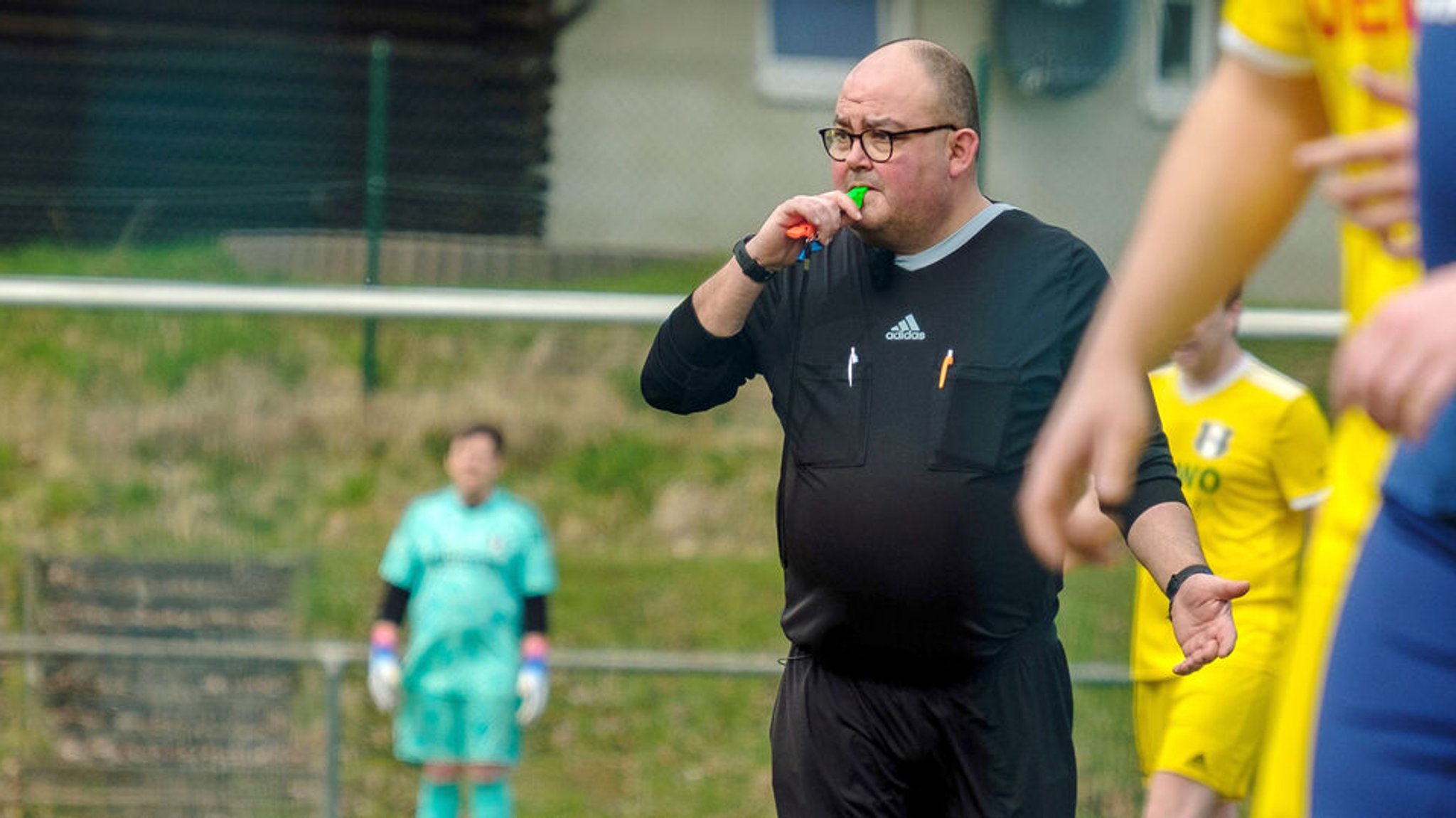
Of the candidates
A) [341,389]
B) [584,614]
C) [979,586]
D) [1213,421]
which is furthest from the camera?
[341,389]

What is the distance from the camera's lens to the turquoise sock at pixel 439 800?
6.33 metres

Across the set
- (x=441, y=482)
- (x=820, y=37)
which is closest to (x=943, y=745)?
(x=441, y=482)

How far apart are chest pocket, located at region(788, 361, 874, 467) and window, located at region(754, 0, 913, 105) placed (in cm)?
1012

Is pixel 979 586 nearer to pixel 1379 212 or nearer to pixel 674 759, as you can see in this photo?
pixel 1379 212

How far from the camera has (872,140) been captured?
3709mm

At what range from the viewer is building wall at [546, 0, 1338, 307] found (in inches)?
450

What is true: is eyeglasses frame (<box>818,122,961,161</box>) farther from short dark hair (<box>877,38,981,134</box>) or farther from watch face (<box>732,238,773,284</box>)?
watch face (<box>732,238,773,284</box>)

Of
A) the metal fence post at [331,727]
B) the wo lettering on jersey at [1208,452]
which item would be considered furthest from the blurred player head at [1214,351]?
the metal fence post at [331,727]

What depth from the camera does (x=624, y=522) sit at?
8.71 meters

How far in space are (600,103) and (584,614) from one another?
5.73m

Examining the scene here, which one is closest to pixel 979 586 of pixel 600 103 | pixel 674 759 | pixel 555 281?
pixel 674 759

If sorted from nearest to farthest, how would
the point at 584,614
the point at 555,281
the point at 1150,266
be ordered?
the point at 1150,266 < the point at 584,614 < the point at 555,281

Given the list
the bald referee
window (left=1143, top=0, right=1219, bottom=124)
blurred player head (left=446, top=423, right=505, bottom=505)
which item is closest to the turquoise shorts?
blurred player head (left=446, top=423, right=505, bottom=505)

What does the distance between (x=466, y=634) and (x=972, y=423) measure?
3.37 meters
